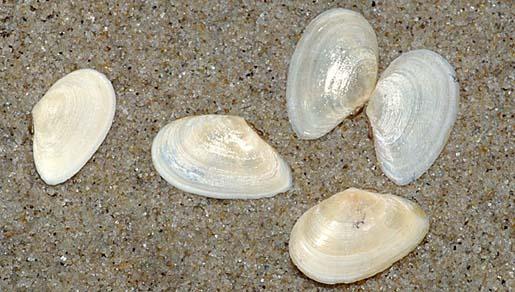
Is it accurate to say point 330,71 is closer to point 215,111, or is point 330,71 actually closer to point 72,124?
point 215,111

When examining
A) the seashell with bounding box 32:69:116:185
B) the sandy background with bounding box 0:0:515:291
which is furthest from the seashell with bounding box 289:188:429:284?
the seashell with bounding box 32:69:116:185

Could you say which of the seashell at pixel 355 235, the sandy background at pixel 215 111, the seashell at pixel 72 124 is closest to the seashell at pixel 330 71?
the sandy background at pixel 215 111

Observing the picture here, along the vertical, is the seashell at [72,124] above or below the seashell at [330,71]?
below

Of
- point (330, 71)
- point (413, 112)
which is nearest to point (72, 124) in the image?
point (330, 71)

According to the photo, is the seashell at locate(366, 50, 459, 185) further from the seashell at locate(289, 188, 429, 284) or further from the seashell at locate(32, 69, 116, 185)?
the seashell at locate(32, 69, 116, 185)

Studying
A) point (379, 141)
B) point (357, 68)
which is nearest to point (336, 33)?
point (357, 68)

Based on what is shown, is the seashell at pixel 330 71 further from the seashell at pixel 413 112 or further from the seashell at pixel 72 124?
the seashell at pixel 72 124
